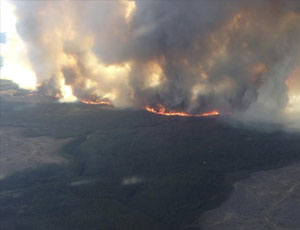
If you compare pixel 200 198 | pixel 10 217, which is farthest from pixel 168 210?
pixel 10 217

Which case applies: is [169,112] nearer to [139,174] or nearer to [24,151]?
[24,151]

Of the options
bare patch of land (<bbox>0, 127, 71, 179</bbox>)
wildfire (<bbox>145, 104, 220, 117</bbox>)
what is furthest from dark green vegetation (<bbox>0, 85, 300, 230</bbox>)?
wildfire (<bbox>145, 104, 220, 117</bbox>)

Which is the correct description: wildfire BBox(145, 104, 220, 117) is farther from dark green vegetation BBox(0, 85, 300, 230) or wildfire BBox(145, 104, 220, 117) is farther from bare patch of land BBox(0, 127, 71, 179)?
bare patch of land BBox(0, 127, 71, 179)

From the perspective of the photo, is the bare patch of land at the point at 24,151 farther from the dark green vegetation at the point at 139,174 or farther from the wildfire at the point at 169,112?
the wildfire at the point at 169,112

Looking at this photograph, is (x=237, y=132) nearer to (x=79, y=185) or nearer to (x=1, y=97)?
(x=79, y=185)

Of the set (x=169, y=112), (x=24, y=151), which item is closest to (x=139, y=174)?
(x=24, y=151)

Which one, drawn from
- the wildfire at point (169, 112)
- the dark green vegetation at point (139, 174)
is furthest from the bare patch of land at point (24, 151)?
the wildfire at point (169, 112)

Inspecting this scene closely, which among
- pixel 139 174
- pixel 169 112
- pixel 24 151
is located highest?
pixel 169 112
